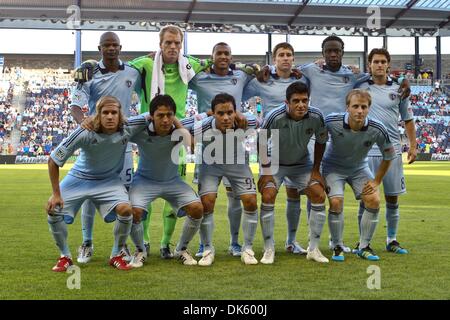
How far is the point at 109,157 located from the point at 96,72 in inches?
45.0

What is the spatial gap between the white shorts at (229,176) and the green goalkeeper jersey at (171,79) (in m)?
0.81

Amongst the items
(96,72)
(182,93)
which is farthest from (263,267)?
(96,72)

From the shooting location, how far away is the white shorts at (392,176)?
695cm

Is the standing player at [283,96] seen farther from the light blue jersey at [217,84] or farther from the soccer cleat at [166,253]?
the soccer cleat at [166,253]

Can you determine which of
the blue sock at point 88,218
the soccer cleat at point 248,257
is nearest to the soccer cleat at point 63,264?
the blue sock at point 88,218

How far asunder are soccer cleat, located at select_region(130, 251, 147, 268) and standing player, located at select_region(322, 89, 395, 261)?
1.83 meters

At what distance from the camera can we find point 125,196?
5918mm

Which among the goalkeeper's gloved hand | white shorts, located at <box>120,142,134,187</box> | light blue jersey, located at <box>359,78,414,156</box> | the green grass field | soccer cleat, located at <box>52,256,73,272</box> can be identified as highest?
the goalkeeper's gloved hand

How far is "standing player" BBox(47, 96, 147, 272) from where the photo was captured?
5.67 m

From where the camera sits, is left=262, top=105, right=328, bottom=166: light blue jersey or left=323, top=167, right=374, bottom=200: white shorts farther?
left=323, top=167, right=374, bottom=200: white shorts

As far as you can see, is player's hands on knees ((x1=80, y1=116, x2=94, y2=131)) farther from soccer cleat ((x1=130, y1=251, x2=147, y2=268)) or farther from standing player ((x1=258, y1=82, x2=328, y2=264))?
standing player ((x1=258, y1=82, x2=328, y2=264))

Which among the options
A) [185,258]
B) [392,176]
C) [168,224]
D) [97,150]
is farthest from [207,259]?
[392,176]

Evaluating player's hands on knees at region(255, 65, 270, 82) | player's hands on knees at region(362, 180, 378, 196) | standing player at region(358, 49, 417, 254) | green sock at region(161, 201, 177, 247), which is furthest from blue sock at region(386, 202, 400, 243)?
green sock at region(161, 201, 177, 247)
